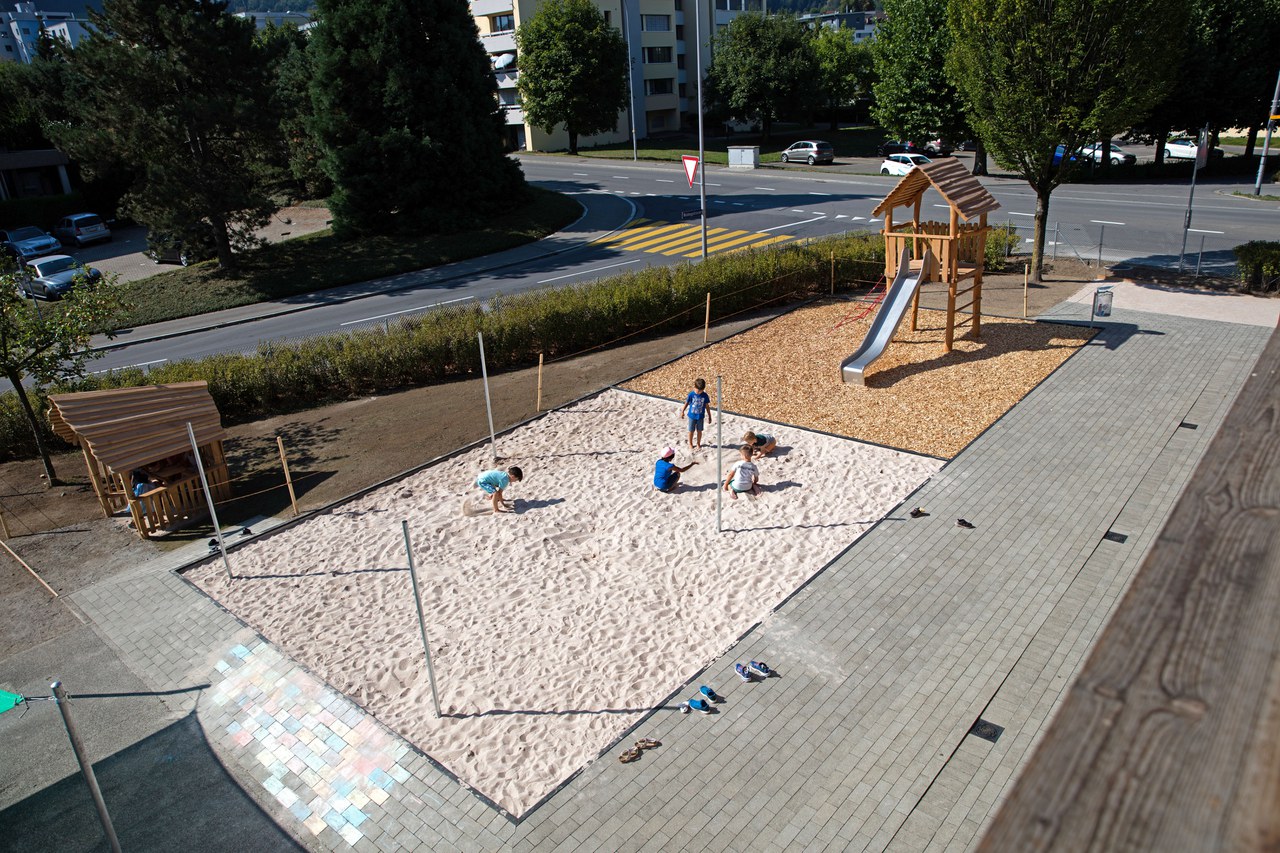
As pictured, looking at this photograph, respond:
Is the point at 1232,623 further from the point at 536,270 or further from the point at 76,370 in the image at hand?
the point at 536,270

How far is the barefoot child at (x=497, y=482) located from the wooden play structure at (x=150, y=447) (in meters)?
4.89

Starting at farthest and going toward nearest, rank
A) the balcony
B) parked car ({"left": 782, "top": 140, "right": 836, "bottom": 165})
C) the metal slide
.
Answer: the balcony < parked car ({"left": 782, "top": 140, "right": 836, "bottom": 165}) < the metal slide

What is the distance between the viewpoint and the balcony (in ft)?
216

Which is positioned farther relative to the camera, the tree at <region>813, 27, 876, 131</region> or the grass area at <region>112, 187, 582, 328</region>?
the tree at <region>813, 27, 876, 131</region>

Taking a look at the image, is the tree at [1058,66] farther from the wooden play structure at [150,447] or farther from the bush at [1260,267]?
the wooden play structure at [150,447]

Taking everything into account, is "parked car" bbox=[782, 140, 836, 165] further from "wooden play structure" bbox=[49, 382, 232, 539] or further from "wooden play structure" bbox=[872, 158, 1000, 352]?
"wooden play structure" bbox=[49, 382, 232, 539]

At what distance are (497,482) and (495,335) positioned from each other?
8002 millimetres

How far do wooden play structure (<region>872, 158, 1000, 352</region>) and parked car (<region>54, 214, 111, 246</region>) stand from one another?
134ft

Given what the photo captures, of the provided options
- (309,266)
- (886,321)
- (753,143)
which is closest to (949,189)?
(886,321)

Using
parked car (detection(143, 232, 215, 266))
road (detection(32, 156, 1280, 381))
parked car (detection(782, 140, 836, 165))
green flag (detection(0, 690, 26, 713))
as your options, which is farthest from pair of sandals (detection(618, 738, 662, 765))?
parked car (detection(782, 140, 836, 165))

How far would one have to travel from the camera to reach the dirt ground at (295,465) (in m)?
12.8

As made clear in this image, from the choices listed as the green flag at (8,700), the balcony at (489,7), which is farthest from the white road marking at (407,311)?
the balcony at (489,7)

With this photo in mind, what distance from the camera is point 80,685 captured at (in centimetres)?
1027

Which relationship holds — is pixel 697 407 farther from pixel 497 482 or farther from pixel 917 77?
pixel 917 77
